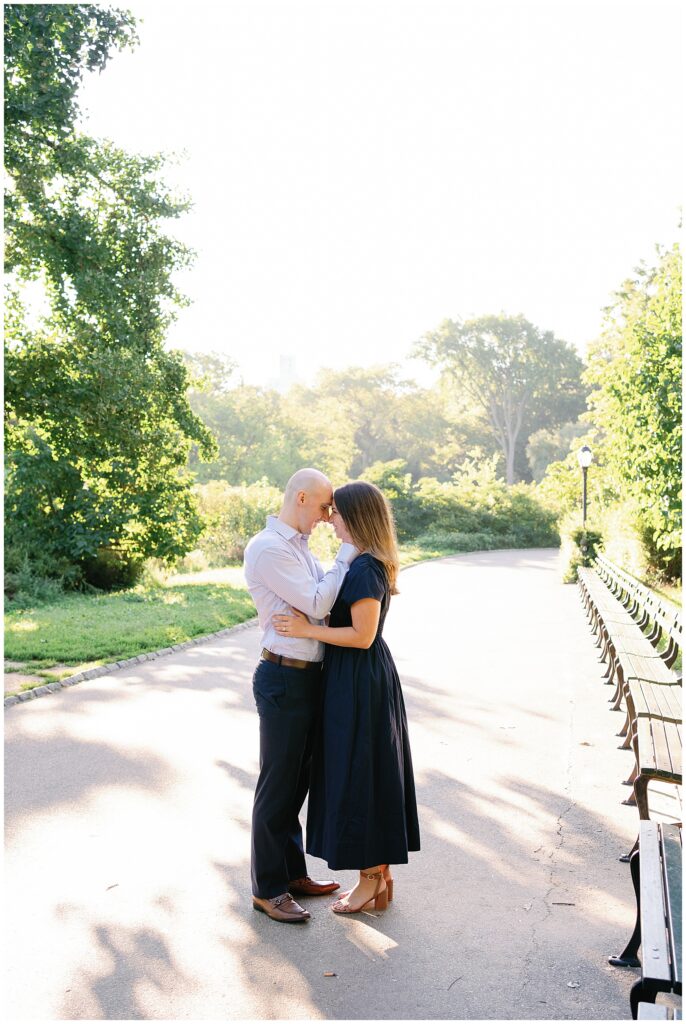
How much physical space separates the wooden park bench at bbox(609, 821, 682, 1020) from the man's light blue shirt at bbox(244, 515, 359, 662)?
1.53m

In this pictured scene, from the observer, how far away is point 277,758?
4020mm

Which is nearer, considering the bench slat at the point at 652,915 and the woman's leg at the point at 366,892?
the bench slat at the point at 652,915

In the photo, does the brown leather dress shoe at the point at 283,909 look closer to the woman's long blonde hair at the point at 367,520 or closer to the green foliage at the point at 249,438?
the woman's long blonde hair at the point at 367,520

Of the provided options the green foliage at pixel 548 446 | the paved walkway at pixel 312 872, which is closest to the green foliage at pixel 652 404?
the paved walkway at pixel 312 872

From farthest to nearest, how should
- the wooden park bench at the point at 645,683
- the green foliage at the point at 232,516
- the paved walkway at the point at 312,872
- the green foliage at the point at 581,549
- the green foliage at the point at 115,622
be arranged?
the green foliage at the point at 232,516 → the green foliage at the point at 581,549 → the green foliage at the point at 115,622 → the wooden park bench at the point at 645,683 → the paved walkway at the point at 312,872

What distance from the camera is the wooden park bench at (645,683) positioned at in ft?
15.5

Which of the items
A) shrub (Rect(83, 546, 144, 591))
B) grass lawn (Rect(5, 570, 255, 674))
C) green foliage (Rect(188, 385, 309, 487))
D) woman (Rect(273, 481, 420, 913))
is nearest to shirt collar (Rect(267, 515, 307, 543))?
woman (Rect(273, 481, 420, 913))

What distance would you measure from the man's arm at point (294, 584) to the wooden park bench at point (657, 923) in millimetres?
1527

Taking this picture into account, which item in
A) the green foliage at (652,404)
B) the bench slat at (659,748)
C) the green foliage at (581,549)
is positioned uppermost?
the green foliage at (652,404)

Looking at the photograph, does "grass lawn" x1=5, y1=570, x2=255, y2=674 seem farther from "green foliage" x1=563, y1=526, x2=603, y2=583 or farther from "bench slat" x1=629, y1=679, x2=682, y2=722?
"green foliage" x1=563, y1=526, x2=603, y2=583

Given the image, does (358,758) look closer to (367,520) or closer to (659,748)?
(367,520)

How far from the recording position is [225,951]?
11.9ft

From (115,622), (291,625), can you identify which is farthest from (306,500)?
(115,622)

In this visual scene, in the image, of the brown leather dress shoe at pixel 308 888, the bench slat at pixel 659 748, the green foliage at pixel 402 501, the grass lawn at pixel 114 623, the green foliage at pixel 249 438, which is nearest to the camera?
the brown leather dress shoe at pixel 308 888
